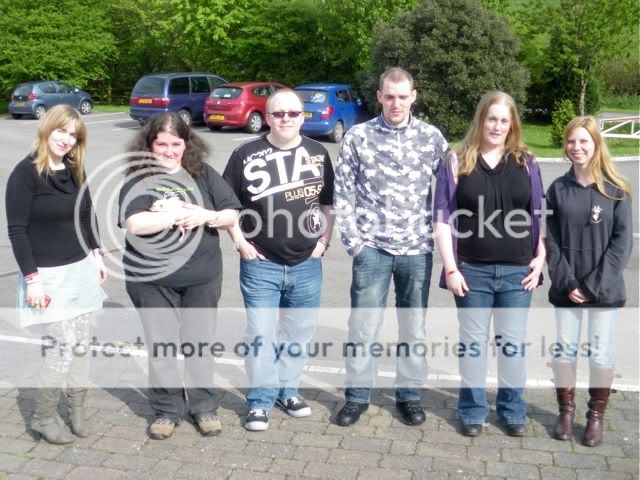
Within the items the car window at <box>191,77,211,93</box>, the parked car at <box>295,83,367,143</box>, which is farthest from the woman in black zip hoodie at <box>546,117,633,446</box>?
the car window at <box>191,77,211,93</box>

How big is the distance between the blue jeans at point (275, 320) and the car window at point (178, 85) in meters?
22.4

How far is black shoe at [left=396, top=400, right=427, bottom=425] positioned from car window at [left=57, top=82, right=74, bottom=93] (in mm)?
30976

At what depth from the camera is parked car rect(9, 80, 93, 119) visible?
30.6 metres

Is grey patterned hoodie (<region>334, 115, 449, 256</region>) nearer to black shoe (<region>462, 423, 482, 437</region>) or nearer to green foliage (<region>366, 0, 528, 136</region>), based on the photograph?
black shoe (<region>462, 423, 482, 437</region>)

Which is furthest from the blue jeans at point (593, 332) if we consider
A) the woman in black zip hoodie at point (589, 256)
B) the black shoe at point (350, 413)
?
the black shoe at point (350, 413)

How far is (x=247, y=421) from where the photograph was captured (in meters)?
4.58

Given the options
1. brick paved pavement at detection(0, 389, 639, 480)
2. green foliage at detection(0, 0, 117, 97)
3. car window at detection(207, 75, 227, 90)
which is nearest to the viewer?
brick paved pavement at detection(0, 389, 639, 480)

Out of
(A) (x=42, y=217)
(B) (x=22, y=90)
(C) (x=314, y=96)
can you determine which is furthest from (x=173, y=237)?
(B) (x=22, y=90)

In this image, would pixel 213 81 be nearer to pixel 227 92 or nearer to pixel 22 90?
pixel 227 92

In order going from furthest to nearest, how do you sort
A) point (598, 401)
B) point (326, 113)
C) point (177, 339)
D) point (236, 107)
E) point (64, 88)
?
point (64, 88) → point (236, 107) → point (326, 113) → point (177, 339) → point (598, 401)

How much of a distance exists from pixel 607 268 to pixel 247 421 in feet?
7.55

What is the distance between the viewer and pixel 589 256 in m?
4.25

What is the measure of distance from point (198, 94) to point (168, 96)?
5.81ft

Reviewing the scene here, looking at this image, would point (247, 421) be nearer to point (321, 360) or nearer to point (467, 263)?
point (321, 360)
